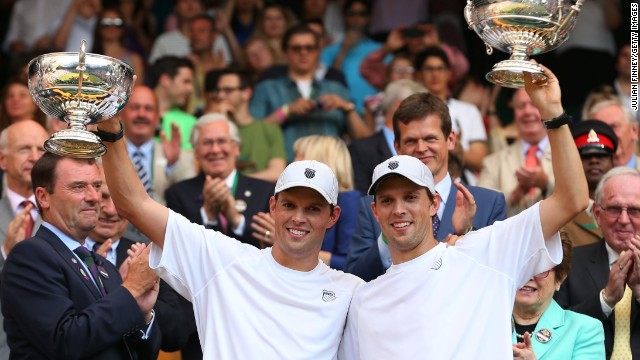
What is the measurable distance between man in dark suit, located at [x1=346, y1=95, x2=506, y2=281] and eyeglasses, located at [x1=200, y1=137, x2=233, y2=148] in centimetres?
232

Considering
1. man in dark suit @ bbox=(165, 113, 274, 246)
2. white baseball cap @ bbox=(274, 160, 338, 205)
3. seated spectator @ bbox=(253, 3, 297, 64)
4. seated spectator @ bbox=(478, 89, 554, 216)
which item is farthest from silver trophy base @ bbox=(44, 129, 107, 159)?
seated spectator @ bbox=(253, 3, 297, 64)

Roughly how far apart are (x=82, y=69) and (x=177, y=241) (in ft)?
3.39

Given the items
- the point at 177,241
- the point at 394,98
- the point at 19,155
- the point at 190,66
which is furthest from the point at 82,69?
the point at 190,66

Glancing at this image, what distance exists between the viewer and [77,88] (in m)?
6.18

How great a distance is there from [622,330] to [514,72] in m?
2.30

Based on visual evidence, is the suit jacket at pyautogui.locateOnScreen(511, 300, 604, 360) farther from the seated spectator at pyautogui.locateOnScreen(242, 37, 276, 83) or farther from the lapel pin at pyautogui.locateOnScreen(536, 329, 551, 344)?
the seated spectator at pyautogui.locateOnScreen(242, 37, 276, 83)

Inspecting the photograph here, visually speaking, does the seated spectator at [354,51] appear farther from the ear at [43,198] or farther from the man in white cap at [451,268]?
the man in white cap at [451,268]

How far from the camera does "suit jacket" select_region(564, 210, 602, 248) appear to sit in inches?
359

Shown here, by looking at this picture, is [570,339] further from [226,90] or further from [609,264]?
[226,90]

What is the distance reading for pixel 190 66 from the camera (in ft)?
39.9

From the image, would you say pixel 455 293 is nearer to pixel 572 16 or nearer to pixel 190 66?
pixel 572 16

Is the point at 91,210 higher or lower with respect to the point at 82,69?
lower

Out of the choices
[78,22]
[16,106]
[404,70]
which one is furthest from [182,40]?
[16,106]

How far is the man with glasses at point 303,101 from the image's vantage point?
38.7 feet
